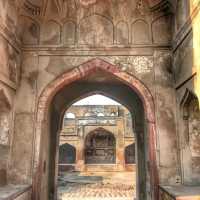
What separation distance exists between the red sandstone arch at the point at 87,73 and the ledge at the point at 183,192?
0.45 metres

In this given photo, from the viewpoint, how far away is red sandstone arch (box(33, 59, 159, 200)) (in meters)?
5.14

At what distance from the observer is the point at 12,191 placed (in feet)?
14.2

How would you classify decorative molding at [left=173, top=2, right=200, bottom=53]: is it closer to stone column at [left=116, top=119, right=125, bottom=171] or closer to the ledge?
the ledge

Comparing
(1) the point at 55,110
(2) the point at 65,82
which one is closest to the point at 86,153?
(1) the point at 55,110

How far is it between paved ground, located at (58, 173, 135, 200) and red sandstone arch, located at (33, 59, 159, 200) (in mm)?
5234

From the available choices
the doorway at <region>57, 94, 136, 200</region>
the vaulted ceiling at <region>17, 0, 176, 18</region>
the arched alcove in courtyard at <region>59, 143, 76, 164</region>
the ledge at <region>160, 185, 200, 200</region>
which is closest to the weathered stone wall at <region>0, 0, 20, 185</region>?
the vaulted ceiling at <region>17, 0, 176, 18</region>

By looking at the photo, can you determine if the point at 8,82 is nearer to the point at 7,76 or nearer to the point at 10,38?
the point at 7,76

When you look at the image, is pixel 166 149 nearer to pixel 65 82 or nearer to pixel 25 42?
pixel 65 82

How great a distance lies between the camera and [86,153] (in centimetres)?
2388

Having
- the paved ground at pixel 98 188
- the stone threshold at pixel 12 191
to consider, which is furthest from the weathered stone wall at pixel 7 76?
the paved ground at pixel 98 188

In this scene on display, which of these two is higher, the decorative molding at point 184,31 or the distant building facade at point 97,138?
the decorative molding at point 184,31

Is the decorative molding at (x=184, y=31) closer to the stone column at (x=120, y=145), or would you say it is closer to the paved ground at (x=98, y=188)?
the paved ground at (x=98, y=188)

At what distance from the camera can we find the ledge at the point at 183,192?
3918 mm

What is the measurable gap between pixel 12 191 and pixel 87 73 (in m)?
2.84
